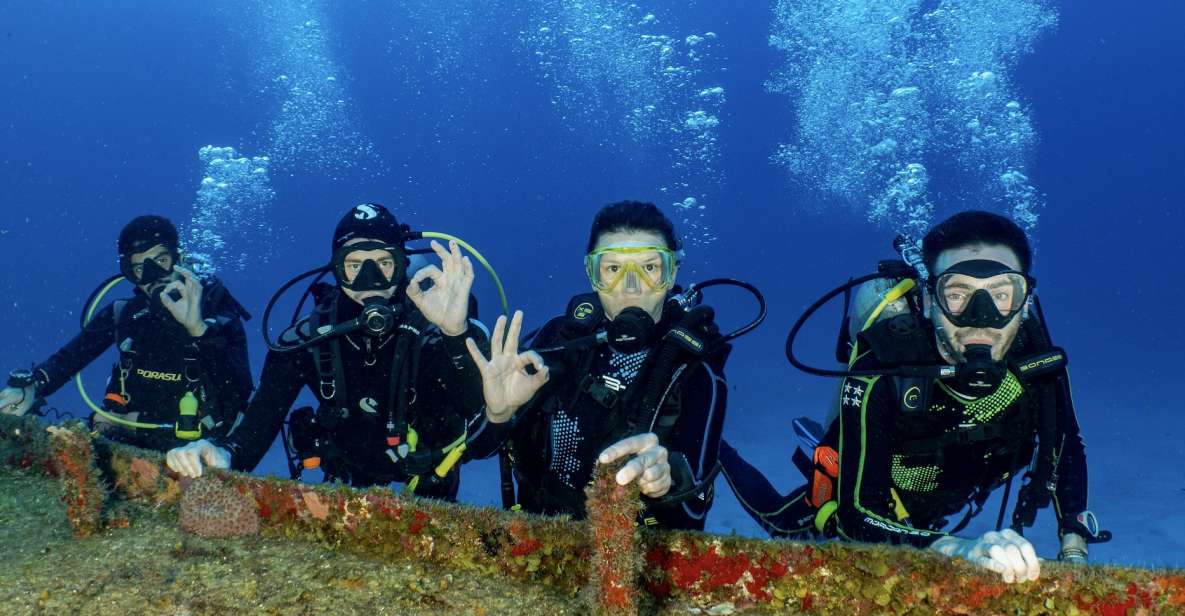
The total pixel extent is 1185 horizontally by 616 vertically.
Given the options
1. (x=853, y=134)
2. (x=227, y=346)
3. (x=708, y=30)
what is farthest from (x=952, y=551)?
(x=708, y=30)

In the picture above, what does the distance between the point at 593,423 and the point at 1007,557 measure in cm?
219

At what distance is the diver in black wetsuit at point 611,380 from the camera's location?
→ 360 cm

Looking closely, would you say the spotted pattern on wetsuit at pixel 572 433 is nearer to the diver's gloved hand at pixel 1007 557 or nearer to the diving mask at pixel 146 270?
the diver's gloved hand at pixel 1007 557

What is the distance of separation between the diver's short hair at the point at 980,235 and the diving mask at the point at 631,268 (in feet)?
4.72

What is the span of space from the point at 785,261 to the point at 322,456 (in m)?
98.9

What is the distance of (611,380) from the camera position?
12.7 ft

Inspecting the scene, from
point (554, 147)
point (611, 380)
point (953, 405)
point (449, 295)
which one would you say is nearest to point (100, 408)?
point (449, 295)

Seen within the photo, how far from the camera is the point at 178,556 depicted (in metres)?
2.67

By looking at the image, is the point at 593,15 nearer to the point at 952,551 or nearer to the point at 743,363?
the point at 743,363

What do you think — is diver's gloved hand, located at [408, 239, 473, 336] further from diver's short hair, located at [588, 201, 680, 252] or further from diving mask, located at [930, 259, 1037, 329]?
diving mask, located at [930, 259, 1037, 329]

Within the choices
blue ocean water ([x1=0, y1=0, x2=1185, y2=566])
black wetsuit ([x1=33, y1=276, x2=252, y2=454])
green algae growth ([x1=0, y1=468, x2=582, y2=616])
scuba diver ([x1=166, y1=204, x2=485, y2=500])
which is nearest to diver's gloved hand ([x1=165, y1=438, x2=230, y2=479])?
green algae growth ([x1=0, y1=468, x2=582, y2=616])

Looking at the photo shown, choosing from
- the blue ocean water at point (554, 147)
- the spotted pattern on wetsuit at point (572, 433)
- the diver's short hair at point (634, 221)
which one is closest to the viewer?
the spotted pattern on wetsuit at point (572, 433)

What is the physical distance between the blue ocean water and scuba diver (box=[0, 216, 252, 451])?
147 feet

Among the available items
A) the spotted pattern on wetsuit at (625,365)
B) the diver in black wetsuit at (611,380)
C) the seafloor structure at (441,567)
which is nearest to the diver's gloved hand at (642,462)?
the seafloor structure at (441,567)
